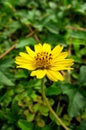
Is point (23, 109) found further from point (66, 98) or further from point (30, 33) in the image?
point (30, 33)

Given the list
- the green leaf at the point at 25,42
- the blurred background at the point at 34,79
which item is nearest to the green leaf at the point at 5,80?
the blurred background at the point at 34,79

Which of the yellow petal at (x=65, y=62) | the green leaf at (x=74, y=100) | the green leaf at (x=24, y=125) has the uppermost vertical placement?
the yellow petal at (x=65, y=62)

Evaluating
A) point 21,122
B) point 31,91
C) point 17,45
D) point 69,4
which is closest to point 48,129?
point 21,122

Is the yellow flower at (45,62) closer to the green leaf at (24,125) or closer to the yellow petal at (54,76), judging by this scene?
the yellow petal at (54,76)

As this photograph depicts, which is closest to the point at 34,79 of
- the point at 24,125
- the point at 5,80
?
the point at 5,80

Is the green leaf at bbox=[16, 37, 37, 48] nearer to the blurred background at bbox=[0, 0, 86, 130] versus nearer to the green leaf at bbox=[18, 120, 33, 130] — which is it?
the blurred background at bbox=[0, 0, 86, 130]
